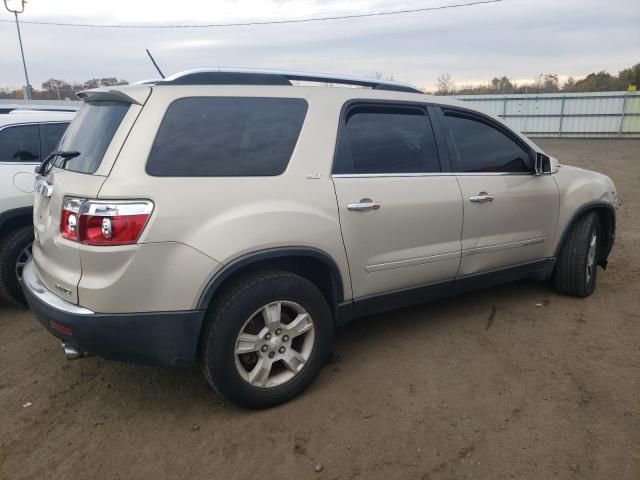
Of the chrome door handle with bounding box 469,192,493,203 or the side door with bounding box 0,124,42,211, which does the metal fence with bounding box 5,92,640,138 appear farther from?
the side door with bounding box 0,124,42,211

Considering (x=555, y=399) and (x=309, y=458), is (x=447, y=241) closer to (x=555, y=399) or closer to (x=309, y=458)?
(x=555, y=399)

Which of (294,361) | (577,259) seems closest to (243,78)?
(294,361)

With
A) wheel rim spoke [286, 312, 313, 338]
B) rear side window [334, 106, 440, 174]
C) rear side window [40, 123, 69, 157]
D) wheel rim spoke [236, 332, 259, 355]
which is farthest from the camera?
rear side window [40, 123, 69, 157]

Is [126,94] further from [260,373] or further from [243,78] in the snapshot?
[260,373]

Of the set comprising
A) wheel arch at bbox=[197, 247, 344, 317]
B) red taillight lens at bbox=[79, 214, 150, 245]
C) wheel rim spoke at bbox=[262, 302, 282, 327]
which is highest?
red taillight lens at bbox=[79, 214, 150, 245]

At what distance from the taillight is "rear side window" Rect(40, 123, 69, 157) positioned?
2906mm

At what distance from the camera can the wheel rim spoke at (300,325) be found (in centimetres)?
294

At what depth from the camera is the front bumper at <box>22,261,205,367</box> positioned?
8.16ft

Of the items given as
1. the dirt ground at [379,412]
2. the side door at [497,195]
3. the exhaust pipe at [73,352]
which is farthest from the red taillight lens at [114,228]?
the side door at [497,195]

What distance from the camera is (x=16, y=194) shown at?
4.39 m

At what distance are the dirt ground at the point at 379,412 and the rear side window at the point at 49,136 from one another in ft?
5.82

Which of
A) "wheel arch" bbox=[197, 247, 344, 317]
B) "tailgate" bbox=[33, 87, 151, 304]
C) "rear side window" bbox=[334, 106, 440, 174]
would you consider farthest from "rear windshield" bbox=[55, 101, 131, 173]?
"rear side window" bbox=[334, 106, 440, 174]

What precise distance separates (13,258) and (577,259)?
16.3 ft

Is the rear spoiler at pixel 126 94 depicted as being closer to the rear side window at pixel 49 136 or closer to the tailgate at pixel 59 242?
the tailgate at pixel 59 242
